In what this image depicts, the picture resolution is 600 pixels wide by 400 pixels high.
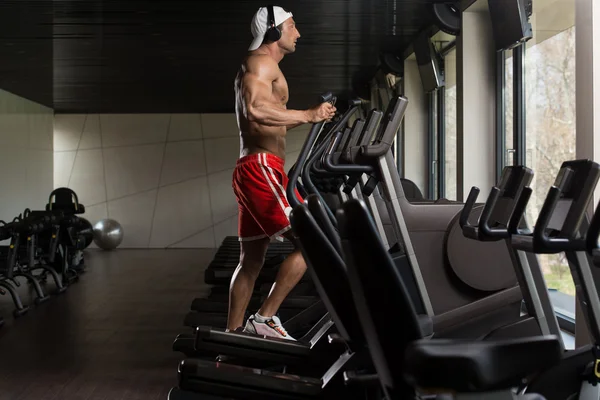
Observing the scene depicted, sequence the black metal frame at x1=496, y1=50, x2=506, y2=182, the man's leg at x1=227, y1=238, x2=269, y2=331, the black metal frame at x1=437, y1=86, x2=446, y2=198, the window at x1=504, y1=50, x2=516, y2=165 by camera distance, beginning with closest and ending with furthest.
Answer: the man's leg at x1=227, y1=238, x2=269, y2=331 < the window at x1=504, y1=50, x2=516, y2=165 < the black metal frame at x1=496, y1=50, x2=506, y2=182 < the black metal frame at x1=437, y1=86, x2=446, y2=198

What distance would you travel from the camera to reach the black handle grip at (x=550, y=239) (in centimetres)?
158

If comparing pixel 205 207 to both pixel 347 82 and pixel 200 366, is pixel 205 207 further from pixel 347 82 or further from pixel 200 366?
pixel 200 366

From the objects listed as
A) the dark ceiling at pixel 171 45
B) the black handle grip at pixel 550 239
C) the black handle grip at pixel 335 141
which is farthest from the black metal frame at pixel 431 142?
the black handle grip at pixel 550 239

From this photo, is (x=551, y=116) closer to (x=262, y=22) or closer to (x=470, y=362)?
(x=262, y=22)

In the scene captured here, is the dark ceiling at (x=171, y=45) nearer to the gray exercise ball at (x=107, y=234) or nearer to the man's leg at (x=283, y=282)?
the gray exercise ball at (x=107, y=234)

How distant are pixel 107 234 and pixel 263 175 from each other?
9.51 m

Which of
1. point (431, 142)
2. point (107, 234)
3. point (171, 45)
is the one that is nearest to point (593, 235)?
point (171, 45)

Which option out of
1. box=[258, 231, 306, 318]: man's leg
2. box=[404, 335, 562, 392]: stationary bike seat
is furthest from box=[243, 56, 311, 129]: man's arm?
box=[404, 335, 562, 392]: stationary bike seat

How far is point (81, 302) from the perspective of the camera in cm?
595

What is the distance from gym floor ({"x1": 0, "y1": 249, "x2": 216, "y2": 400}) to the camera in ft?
10.4

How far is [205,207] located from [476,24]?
8138 mm

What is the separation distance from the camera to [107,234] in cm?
1222

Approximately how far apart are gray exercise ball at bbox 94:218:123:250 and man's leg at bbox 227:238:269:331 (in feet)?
30.7

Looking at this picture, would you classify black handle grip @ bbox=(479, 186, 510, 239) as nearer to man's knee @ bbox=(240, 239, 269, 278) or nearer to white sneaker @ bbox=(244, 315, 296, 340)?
white sneaker @ bbox=(244, 315, 296, 340)
